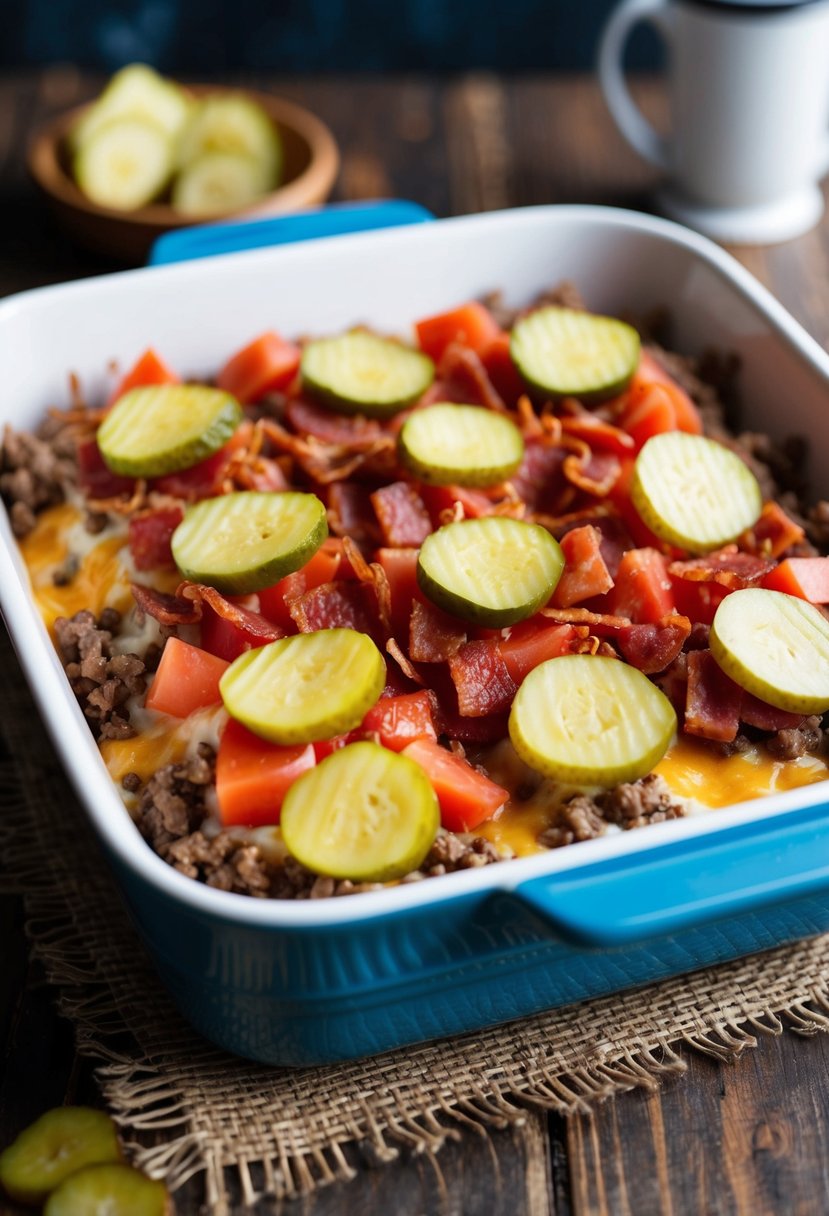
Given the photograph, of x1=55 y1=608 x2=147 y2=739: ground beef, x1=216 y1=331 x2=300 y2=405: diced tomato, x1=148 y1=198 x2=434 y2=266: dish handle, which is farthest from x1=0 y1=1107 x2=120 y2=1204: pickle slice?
x1=148 y1=198 x2=434 y2=266: dish handle

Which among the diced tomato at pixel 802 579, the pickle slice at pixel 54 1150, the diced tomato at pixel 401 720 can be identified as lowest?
the pickle slice at pixel 54 1150

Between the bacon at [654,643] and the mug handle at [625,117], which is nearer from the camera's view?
the bacon at [654,643]

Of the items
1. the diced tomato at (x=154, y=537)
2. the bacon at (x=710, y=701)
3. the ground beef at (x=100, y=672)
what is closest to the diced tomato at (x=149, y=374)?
the diced tomato at (x=154, y=537)

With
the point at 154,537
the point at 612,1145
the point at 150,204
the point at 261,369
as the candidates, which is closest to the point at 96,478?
the point at 154,537

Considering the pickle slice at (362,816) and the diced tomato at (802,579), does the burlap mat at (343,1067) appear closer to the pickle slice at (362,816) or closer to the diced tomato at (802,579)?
the pickle slice at (362,816)

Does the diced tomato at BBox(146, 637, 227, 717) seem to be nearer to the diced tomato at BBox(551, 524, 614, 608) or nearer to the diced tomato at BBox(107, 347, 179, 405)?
the diced tomato at BBox(551, 524, 614, 608)
